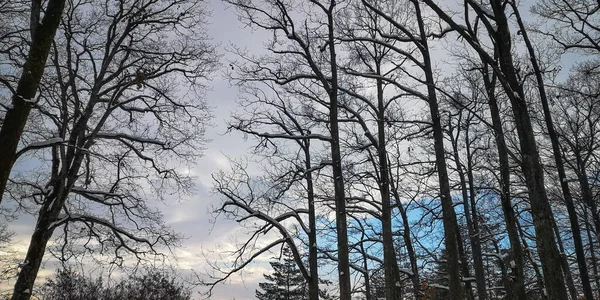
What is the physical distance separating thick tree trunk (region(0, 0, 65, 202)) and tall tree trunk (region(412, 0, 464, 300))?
22.9 feet

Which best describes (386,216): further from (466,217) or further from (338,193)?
(466,217)

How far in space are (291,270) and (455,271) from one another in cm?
2600

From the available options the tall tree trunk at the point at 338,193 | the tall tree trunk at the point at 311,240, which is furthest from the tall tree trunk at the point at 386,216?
the tall tree trunk at the point at 311,240

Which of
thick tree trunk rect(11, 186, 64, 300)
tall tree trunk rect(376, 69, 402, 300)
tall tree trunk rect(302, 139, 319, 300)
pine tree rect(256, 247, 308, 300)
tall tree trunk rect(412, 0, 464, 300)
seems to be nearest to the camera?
thick tree trunk rect(11, 186, 64, 300)

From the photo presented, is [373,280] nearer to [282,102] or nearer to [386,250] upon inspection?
[386,250]

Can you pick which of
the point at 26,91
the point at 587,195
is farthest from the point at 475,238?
the point at 26,91

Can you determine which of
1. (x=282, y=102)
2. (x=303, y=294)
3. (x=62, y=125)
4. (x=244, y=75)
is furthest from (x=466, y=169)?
(x=303, y=294)

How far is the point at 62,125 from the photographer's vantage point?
11.6 m

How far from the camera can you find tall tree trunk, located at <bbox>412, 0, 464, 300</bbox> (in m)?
9.15

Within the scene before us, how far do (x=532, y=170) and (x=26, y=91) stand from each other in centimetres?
736

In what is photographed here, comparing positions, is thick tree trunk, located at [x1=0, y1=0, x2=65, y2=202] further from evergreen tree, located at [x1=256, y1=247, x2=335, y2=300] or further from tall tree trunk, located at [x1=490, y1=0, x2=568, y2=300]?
evergreen tree, located at [x1=256, y1=247, x2=335, y2=300]

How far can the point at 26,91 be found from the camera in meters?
5.20

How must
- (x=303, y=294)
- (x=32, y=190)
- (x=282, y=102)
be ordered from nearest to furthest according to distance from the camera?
(x=32, y=190) < (x=282, y=102) < (x=303, y=294)

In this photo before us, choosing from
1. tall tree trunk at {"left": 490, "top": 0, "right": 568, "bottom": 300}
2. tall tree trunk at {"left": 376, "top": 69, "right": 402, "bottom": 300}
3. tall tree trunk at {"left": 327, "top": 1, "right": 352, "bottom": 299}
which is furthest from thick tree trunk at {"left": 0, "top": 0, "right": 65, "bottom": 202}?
tall tree trunk at {"left": 376, "top": 69, "right": 402, "bottom": 300}
